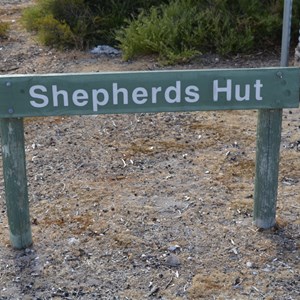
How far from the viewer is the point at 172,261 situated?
3.78 metres

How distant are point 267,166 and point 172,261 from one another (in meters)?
0.75

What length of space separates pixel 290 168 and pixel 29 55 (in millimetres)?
4334

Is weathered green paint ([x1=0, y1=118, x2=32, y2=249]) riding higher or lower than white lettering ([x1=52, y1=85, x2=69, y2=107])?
lower

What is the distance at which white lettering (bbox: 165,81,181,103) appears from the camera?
3.58m

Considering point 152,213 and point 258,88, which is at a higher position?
point 258,88

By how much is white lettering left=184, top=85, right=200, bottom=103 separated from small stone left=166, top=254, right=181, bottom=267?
34.1 inches

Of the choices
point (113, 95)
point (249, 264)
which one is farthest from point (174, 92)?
point (249, 264)

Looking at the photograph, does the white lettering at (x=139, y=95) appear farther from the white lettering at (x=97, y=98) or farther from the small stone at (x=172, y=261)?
the small stone at (x=172, y=261)

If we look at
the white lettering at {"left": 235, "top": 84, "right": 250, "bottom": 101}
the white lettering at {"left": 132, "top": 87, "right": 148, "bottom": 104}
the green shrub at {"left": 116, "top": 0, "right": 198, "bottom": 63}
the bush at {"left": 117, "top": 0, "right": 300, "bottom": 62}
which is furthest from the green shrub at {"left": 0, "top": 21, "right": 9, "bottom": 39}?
the white lettering at {"left": 235, "top": 84, "right": 250, "bottom": 101}

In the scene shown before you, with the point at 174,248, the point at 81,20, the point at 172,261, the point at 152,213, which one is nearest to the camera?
the point at 172,261

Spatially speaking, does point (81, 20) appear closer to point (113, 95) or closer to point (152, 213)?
point (152, 213)

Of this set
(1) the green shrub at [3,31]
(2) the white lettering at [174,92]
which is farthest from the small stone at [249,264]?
(1) the green shrub at [3,31]

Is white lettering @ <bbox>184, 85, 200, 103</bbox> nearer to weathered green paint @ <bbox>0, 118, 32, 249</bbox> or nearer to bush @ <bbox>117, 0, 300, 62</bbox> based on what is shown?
weathered green paint @ <bbox>0, 118, 32, 249</bbox>

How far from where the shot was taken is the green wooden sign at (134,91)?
11.6 feet
